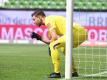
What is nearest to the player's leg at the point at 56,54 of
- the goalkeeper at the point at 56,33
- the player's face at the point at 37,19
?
the goalkeeper at the point at 56,33

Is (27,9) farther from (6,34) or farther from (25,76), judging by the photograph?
(25,76)

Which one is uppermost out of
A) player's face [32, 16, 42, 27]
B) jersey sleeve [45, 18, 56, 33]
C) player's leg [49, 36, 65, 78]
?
player's face [32, 16, 42, 27]

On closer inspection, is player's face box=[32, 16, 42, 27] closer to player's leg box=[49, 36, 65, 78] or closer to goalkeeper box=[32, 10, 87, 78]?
goalkeeper box=[32, 10, 87, 78]

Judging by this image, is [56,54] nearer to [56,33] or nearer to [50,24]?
[56,33]

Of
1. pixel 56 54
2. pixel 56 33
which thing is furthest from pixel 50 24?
pixel 56 54

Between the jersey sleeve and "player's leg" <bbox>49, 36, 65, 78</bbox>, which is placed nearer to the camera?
"player's leg" <bbox>49, 36, 65, 78</bbox>

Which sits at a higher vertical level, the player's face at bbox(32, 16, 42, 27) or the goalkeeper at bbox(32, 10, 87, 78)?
the player's face at bbox(32, 16, 42, 27)

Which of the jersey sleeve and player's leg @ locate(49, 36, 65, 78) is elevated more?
the jersey sleeve

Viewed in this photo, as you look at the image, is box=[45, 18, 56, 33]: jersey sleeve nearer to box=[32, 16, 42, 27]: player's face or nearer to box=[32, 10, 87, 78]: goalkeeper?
box=[32, 10, 87, 78]: goalkeeper

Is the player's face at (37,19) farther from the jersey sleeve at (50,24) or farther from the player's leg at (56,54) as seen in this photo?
the player's leg at (56,54)

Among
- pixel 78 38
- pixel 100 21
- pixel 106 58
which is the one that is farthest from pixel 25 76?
pixel 100 21

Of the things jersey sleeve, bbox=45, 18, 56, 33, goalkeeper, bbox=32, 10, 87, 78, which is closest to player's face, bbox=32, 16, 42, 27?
goalkeeper, bbox=32, 10, 87, 78

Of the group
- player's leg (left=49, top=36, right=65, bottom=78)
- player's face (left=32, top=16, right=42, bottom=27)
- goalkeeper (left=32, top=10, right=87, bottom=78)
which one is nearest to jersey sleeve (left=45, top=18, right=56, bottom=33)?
goalkeeper (left=32, top=10, right=87, bottom=78)

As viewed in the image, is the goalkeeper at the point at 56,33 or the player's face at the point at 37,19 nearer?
the goalkeeper at the point at 56,33
